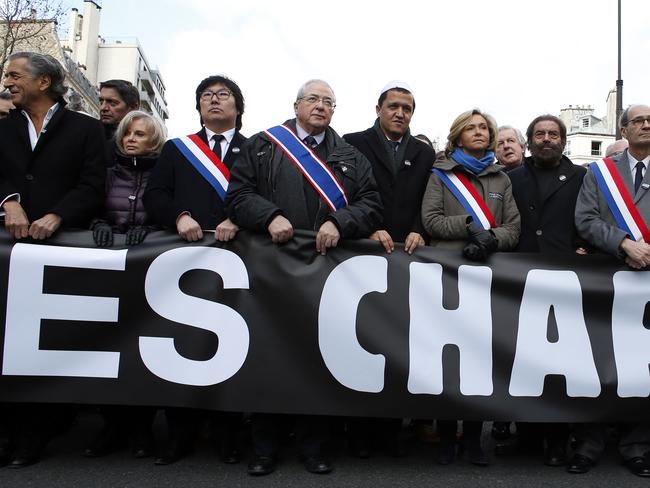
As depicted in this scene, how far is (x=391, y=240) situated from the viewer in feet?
11.8

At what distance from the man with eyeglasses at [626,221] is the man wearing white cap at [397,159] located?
979mm

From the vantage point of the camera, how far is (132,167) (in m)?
3.85

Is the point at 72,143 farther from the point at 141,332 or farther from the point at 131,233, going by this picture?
the point at 141,332

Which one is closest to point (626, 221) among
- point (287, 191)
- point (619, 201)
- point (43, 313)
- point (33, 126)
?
point (619, 201)

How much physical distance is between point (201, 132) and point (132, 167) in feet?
1.54

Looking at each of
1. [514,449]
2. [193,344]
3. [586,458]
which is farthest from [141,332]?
[586,458]

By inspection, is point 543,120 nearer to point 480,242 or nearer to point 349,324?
point 480,242

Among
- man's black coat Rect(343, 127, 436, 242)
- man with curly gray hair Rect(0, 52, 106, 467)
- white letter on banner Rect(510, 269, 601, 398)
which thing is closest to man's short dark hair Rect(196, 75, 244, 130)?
man with curly gray hair Rect(0, 52, 106, 467)

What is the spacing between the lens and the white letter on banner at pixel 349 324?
3.39 metres

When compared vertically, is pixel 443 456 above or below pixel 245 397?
below

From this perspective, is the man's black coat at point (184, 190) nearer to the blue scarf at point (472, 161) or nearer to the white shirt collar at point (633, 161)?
the blue scarf at point (472, 161)

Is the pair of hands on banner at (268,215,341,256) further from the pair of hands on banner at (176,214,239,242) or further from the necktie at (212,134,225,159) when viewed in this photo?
the necktie at (212,134,225,159)

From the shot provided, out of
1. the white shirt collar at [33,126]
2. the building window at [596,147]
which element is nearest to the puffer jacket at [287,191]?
the white shirt collar at [33,126]

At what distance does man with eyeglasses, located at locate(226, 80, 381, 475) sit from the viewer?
3.40m
